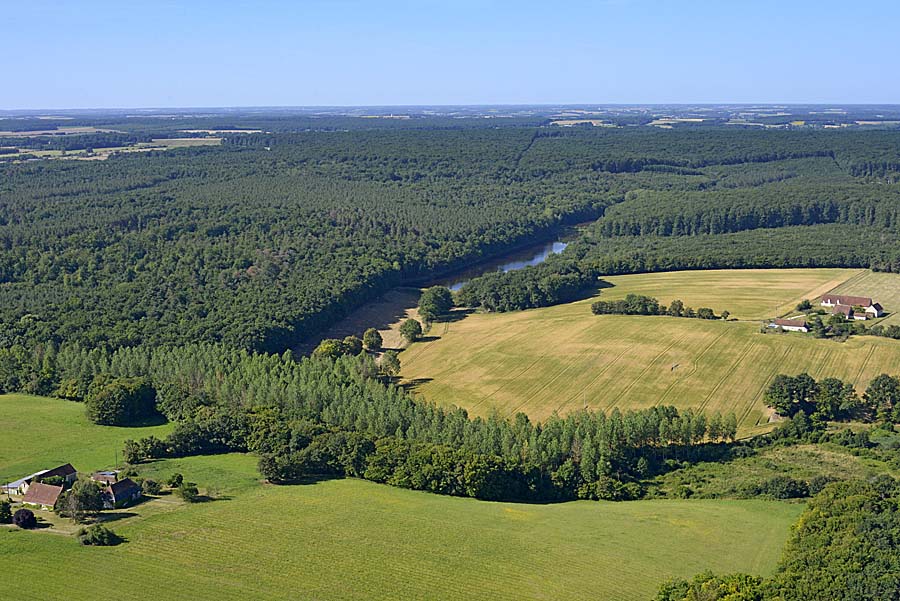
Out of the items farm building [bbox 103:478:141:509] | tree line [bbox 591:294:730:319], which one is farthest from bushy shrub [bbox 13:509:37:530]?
tree line [bbox 591:294:730:319]

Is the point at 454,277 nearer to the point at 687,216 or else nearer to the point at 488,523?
the point at 687,216

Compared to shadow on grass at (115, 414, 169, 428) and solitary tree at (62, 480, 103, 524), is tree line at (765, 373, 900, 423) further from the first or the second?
solitary tree at (62, 480, 103, 524)

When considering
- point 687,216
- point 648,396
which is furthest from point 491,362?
point 687,216

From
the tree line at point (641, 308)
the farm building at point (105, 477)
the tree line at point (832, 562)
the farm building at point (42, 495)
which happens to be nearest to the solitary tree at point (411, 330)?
the tree line at point (641, 308)

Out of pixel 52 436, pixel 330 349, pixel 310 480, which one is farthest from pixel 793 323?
pixel 52 436

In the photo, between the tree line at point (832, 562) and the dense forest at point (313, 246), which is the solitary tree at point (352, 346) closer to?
the dense forest at point (313, 246)
